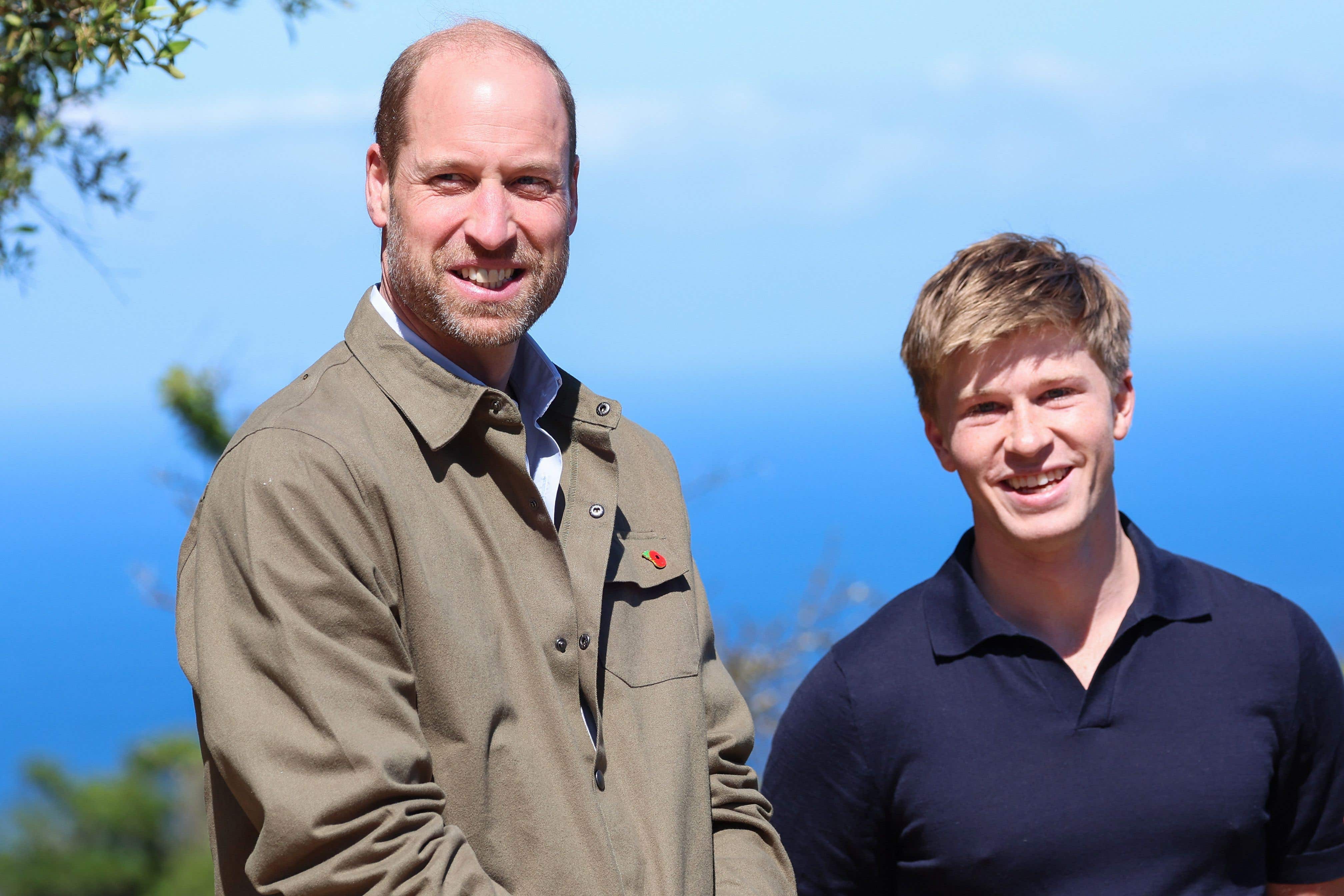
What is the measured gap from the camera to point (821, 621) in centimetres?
818

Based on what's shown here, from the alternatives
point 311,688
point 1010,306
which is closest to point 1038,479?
point 1010,306

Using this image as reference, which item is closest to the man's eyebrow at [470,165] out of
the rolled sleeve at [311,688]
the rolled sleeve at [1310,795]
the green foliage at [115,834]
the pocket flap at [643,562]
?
the rolled sleeve at [311,688]

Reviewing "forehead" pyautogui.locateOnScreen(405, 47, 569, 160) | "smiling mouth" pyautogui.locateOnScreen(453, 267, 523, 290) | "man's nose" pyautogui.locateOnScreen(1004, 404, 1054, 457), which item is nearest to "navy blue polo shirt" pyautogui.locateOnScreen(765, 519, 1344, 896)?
"man's nose" pyautogui.locateOnScreen(1004, 404, 1054, 457)

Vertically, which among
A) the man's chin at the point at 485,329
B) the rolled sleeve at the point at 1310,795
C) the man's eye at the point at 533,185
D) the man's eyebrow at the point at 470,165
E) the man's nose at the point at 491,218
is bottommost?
the rolled sleeve at the point at 1310,795

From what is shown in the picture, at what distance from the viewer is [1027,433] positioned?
7.59 feet

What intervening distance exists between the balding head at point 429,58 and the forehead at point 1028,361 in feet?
2.83

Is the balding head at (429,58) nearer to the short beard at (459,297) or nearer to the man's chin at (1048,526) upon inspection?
the short beard at (459,297)

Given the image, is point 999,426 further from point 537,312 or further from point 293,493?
point 293,493

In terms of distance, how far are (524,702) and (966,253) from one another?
4.25 ft

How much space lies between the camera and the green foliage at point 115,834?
7.38 m

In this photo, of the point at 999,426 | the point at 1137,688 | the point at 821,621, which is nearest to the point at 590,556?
the point at 999,426

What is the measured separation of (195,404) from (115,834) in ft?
9.82

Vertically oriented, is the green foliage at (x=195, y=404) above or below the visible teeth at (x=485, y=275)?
above

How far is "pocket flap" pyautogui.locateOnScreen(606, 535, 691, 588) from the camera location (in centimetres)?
199
